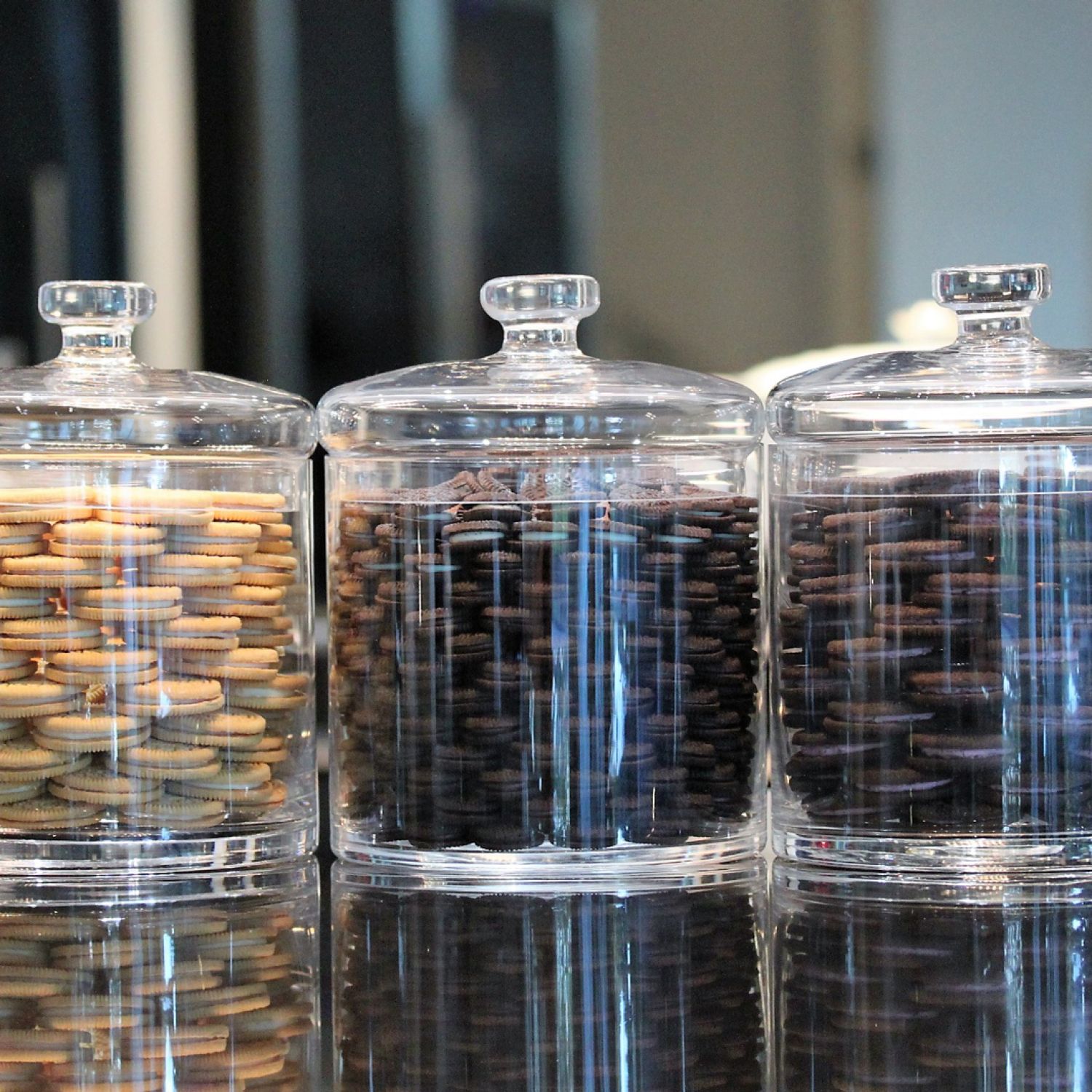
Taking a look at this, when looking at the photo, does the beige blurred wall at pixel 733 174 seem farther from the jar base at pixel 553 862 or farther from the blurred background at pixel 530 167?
the jar base at pixel 553 862

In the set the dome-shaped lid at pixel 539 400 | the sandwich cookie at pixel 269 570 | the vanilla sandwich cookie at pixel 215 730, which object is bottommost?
the vanilla sandwich cookie at pixel 215 730

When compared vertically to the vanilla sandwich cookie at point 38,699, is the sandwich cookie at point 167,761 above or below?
below

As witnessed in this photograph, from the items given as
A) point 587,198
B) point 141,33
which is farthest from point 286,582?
point 141,33

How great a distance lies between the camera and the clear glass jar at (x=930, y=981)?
547 millimetres

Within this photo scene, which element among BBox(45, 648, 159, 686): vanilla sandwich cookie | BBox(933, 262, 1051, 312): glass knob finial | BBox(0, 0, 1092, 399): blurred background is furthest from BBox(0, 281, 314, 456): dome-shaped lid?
BBox(0, 0, 1092, 399): blurred background

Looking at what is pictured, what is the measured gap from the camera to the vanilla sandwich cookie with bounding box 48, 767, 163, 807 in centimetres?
80

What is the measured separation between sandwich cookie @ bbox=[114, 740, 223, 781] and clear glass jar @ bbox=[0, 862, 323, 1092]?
2.2 inches

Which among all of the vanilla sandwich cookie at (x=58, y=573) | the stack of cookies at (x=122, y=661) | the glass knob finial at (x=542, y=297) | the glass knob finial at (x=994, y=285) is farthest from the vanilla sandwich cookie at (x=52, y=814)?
the glass knob finial at (x=994, y=285)

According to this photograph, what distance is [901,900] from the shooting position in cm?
78

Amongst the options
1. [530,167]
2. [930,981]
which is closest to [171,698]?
[930,981]

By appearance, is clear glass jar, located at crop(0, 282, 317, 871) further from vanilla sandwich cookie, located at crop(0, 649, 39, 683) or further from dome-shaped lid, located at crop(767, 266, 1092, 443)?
dome-shaped lid, located at crop(767, 266, 1092, 443)

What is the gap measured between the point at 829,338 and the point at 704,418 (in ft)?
3.16

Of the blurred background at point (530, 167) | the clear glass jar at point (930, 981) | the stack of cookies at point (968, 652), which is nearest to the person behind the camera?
the clear glass jar at point (930, 981)

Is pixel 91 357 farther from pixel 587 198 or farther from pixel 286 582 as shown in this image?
pixel 587 198
